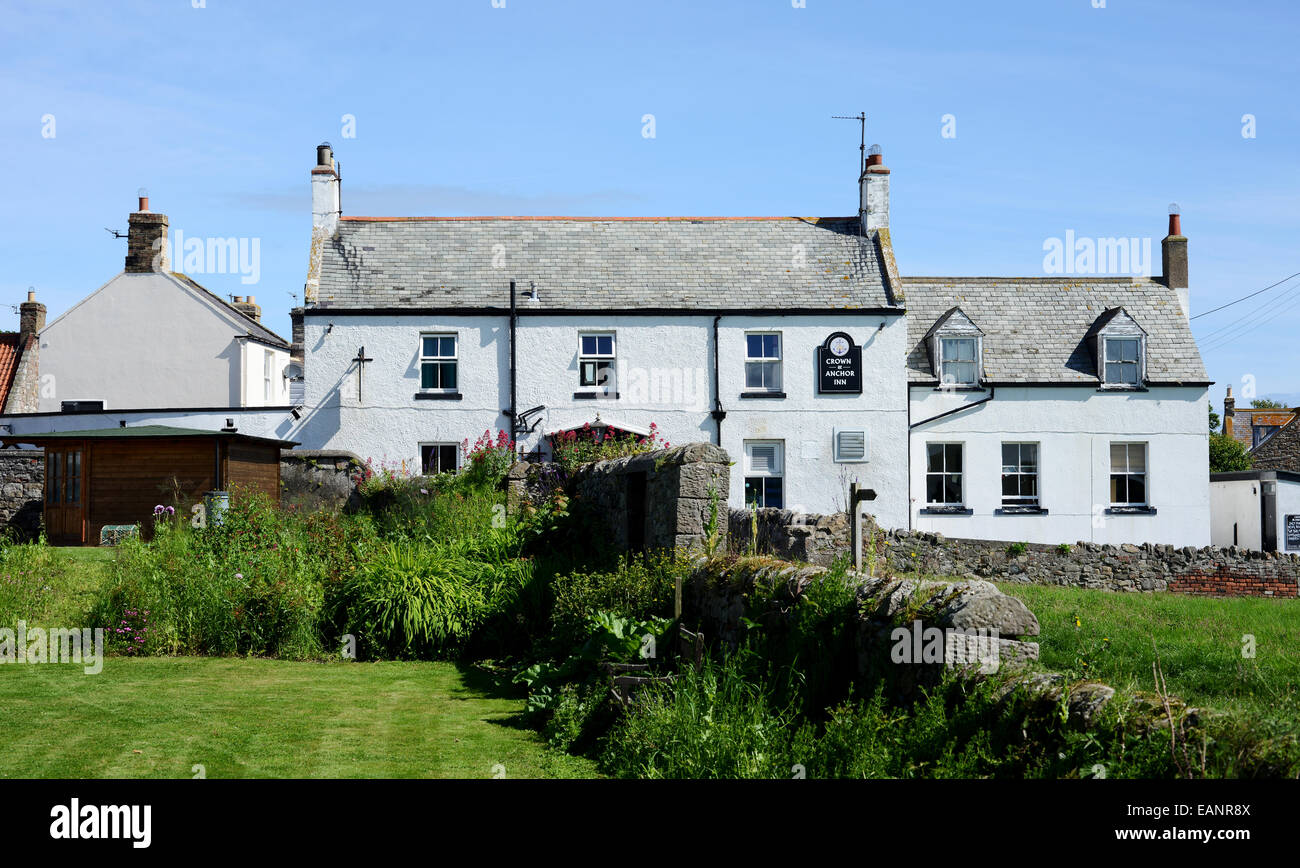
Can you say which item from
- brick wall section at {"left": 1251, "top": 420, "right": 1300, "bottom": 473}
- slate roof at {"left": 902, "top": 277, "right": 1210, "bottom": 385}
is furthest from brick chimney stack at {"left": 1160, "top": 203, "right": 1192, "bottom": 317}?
brick wall section at {"left": 1251, "top": 420, "right": 1300, "bottom": 473}

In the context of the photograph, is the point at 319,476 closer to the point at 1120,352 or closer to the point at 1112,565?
the point at 1112,565

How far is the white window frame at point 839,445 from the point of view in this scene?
25078mm

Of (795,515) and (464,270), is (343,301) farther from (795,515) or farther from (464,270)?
(795,515)

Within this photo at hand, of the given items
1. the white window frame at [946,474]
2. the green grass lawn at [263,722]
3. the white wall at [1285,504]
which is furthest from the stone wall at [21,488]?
the white wall at [1285,504]

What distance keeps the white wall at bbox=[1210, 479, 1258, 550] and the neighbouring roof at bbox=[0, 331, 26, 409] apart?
3682 cm

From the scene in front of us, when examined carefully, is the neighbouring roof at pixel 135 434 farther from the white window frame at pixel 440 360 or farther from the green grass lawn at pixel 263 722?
the green grass lawn at pixel 263 722

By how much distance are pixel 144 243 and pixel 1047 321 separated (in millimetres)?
26804

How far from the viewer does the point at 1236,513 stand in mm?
28984

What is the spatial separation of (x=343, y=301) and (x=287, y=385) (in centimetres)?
1295

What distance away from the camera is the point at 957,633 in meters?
5.65

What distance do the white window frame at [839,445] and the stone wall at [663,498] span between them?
11881 mm

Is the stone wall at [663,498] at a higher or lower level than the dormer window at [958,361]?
lower
